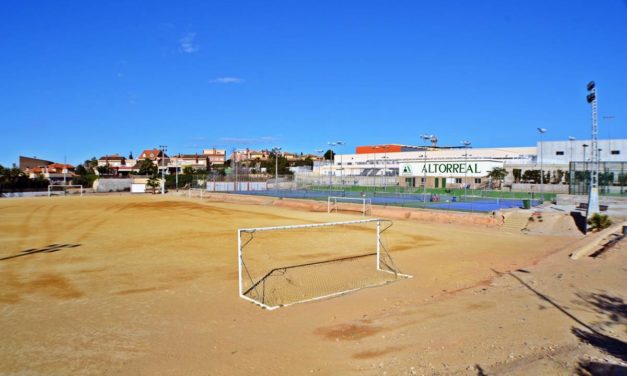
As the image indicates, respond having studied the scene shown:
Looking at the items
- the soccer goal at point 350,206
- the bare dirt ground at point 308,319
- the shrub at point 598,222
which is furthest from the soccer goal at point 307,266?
the soccer goal at point 350,206

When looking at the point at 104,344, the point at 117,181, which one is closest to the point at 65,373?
the point at 104,344

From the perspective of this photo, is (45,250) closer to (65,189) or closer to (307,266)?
(307,266)

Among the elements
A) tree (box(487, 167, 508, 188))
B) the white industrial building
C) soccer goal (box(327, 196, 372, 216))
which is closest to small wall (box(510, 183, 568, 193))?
the white industrial building

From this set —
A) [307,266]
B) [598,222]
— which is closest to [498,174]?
[598,222]

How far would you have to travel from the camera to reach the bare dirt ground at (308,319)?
755 cm

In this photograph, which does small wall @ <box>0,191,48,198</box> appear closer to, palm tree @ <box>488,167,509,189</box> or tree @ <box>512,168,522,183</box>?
palm tree @ <box>488,167,509,189</box>

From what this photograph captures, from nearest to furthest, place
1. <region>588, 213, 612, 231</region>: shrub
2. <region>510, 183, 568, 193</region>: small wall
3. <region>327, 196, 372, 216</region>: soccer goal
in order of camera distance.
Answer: <region>588, 213, 612, 231</region>: shrub → <region>327, 196, 372, 216</region>: soccer goal → <region>510, 183, 568, 193</region>: small wall

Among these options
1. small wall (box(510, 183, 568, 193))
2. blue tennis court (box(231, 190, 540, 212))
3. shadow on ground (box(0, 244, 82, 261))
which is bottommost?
shadow on ground (box(0, 244, 82, 261))

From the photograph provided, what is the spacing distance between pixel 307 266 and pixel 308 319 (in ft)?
20.6

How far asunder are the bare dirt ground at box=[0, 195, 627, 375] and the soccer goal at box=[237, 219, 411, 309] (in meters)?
0.62

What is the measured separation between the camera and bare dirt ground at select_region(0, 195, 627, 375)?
24.8 ft

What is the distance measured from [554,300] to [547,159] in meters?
75.3

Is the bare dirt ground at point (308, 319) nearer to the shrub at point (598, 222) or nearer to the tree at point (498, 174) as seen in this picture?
the shrub at point (598, 222)

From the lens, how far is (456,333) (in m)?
8.88
